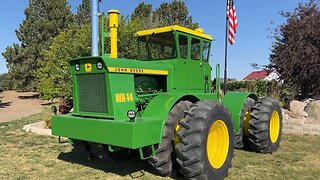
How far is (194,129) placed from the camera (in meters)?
4.73

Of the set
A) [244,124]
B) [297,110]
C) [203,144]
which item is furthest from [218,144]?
[297,110]

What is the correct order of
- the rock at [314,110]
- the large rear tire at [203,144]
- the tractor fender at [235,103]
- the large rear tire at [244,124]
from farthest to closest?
1. the rock at [314,110]
2. the large rear tire at [244,124]
3. the tractor fender at [235,103]
4. the large rear tire at [203,144]

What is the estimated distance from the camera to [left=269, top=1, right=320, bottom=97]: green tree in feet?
41.1

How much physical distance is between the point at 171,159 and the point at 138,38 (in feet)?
8.53

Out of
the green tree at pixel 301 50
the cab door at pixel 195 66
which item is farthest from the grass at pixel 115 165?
the green tree at pixel 301 50

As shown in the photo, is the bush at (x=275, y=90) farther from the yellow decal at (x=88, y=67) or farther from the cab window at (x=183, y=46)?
the yellow decal at (x=88, y=67)

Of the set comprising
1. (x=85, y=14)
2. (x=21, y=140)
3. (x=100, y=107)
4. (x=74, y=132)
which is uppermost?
(x=85, y=14)

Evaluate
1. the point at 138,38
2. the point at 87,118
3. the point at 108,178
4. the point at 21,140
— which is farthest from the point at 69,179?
the point at 21,140

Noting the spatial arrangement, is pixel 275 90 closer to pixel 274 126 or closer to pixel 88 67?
pixel 274 126

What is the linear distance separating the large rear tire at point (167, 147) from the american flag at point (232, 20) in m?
8.16

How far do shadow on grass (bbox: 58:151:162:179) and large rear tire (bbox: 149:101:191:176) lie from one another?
451 millimetres

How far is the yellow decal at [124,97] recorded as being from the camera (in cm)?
502

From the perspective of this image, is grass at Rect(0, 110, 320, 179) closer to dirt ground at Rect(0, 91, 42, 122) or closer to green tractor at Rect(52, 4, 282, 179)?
green tractor at Rect(52, 4, 282, 179)

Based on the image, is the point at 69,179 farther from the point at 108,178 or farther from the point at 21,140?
the point at 21,140
